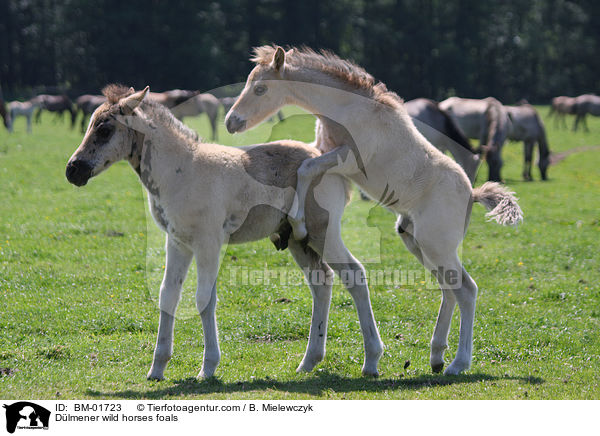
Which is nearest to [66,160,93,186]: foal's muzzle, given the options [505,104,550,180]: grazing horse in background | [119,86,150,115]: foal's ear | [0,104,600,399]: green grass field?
[119,86,150,115]: foal's ear

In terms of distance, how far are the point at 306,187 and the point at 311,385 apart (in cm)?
170

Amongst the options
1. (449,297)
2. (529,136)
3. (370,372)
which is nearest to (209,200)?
(370,372)

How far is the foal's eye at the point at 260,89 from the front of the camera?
21.5ft

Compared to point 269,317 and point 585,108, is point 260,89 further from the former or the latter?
point 585,108

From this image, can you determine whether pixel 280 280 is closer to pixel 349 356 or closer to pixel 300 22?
pixel 349 356

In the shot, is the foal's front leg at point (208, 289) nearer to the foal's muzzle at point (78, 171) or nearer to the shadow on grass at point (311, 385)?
the shadow on grass at point (311, 385)

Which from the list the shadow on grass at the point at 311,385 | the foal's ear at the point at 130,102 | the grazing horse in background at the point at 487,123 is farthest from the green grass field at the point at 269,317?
the grazing horse in background at the point at 487,123

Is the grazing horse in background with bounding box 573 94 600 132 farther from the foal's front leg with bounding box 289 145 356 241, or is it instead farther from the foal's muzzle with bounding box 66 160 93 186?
the foal's muzzle with bounding box 66 160 93 186

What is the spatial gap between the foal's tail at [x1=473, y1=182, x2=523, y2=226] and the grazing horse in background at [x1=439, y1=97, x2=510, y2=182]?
12996 millimetres

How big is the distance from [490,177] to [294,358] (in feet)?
47.7

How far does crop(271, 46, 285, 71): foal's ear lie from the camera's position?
6445 millimetres

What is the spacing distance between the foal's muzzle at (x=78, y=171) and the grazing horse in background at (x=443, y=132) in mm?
11558

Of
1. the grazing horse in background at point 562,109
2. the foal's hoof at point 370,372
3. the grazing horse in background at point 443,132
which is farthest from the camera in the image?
the grazing horse in background at point 562,109
